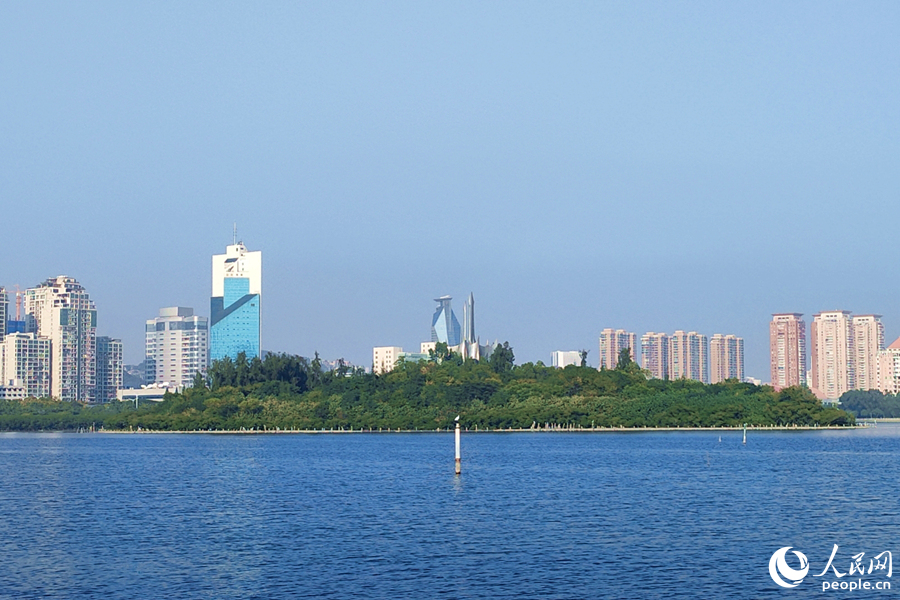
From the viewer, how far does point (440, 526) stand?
54188 mm

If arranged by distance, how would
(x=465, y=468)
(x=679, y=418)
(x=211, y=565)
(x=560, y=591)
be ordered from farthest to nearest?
(x=679, y=418) < (x=465, y=468) < (x=211, y=565) < (x=560, y=591)

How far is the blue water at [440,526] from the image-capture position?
129 ft

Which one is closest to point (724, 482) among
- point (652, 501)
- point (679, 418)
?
point (652, 501)

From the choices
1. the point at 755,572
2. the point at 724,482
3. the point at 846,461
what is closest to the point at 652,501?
the point at 724,482

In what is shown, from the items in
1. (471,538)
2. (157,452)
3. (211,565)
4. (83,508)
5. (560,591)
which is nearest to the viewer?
(560,591)

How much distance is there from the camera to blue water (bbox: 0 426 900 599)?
1554 inches

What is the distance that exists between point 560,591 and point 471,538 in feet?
41.7

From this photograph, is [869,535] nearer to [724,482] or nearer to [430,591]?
[430,591]

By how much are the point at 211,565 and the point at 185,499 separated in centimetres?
2663

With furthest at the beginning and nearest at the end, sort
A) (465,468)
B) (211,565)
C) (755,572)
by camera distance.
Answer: (465,468)
(211,565)
(755,572)

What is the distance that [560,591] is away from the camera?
3769 centimetres

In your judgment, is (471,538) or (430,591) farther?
(471,538)

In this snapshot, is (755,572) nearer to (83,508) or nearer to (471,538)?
(471,538)

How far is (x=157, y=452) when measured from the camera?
431ft
